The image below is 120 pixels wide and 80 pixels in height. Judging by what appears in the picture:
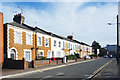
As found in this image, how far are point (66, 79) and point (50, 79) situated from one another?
4.12 ft

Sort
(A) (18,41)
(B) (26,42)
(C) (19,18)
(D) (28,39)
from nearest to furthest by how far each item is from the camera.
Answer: (A) (18,41)
(B) (26,42)
(D) (28,39)
(C) (19,18)

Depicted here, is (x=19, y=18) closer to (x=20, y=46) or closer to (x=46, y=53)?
(x=20, y=46)

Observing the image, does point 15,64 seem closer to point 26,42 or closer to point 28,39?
point 26,42

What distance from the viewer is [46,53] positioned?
1300 inches

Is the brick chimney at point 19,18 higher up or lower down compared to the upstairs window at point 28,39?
higher up

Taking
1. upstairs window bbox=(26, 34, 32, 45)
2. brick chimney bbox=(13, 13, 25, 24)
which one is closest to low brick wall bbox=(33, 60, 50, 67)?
upstairs window bbox=(26, 34, 32, 45)

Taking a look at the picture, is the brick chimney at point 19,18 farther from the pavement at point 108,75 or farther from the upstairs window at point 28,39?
the pavement at point 108,75

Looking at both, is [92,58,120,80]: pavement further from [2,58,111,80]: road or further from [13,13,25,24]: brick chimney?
[13,13,25,24]: brick chimney

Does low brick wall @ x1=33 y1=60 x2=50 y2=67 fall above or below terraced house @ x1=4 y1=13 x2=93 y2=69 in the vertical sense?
below

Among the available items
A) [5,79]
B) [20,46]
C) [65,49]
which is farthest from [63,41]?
[5,79]

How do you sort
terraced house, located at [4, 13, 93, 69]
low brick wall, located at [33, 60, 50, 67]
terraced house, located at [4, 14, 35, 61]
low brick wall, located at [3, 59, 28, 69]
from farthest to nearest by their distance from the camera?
terraced house, located at [4, 13, 93, 69], terraced house, located at [4, 14, 35, 61], low brick wall, located at [33, 60, 50, 67], low brick wall, located at [3, 59, 28, 69]

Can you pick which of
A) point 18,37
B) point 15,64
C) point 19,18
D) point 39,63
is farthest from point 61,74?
point 19,18

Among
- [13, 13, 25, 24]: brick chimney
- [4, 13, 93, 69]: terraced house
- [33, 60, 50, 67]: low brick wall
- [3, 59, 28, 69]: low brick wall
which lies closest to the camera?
[3, 59, 28, 69]: low brick wall

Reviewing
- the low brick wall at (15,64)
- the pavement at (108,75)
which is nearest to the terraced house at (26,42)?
the low brick wall at (15,64)
